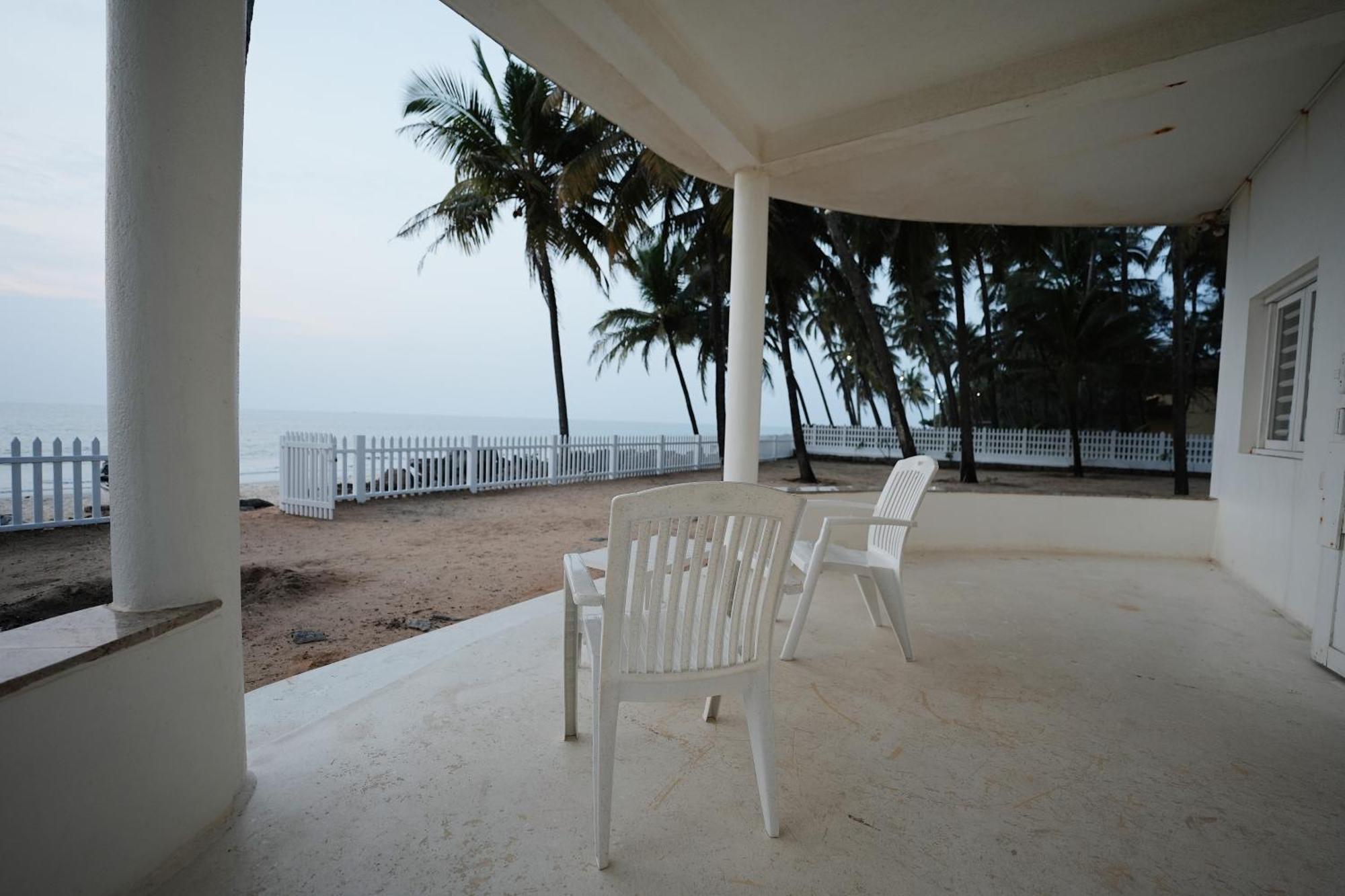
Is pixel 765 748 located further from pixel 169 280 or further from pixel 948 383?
pixel 948 383

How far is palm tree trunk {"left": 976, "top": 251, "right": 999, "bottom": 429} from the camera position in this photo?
1209cm

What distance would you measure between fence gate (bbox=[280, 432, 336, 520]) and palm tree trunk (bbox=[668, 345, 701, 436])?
37.9 feet

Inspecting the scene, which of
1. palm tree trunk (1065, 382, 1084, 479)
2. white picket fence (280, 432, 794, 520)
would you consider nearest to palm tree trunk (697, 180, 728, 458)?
white picket fence (280, 432, 794, 520)

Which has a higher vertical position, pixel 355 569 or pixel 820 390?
pixel 820 390

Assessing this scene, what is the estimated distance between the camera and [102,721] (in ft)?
3.86

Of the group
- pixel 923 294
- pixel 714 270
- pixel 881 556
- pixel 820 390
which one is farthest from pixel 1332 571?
pixel 820 390

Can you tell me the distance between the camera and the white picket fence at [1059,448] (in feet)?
45.3

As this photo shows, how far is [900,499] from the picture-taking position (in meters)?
2.96

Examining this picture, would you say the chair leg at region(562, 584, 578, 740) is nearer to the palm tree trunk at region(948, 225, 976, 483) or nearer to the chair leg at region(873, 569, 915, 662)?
the chair leg at region(873, 569, 915, 662)

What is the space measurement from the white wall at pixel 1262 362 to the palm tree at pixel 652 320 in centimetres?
1214

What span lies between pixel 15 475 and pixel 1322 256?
950cm

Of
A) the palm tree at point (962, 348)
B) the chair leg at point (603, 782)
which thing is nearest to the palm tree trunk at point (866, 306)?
the palm tree at point (962, 348)

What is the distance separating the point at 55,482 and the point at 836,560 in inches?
267

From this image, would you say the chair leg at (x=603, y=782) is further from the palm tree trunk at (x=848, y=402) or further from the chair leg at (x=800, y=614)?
the palm tree trunk at (x=848, y=402)
